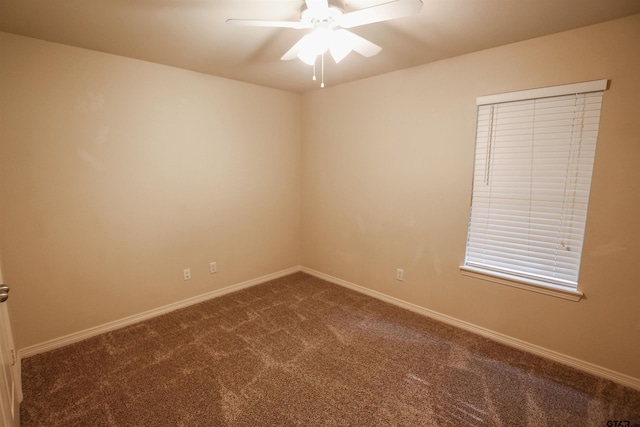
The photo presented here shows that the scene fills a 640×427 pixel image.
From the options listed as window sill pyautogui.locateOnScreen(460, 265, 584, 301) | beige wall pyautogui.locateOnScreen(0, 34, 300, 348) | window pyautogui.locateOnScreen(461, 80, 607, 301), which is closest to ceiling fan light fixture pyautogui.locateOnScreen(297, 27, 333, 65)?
window pyautogui.locateOnScreen(461, 80, 607, 301)

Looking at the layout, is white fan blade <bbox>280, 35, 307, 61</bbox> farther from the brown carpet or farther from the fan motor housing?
the brown carpet

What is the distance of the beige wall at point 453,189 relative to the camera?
6.21ft

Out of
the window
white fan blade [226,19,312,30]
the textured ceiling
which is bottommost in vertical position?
the window

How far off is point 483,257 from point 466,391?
42.6 inches

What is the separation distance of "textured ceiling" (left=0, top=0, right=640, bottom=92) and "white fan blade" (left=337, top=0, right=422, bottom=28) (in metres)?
0.26

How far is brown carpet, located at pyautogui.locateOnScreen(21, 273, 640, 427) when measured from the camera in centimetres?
171

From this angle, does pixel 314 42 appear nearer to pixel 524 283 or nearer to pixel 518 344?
pixel 524 283

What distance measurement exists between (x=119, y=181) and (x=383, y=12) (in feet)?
7.86

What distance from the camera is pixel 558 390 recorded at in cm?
192

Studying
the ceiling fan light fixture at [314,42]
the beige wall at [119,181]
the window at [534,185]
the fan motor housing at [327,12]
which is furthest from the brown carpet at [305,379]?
the fan motor housing at [327,12]

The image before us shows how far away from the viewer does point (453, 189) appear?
2.59 m

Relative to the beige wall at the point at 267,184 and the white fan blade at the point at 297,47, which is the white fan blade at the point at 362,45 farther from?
the beige wall at the point at 267,184

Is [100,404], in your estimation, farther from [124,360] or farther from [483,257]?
[483,257]

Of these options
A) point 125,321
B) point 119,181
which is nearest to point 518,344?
point 125,321
